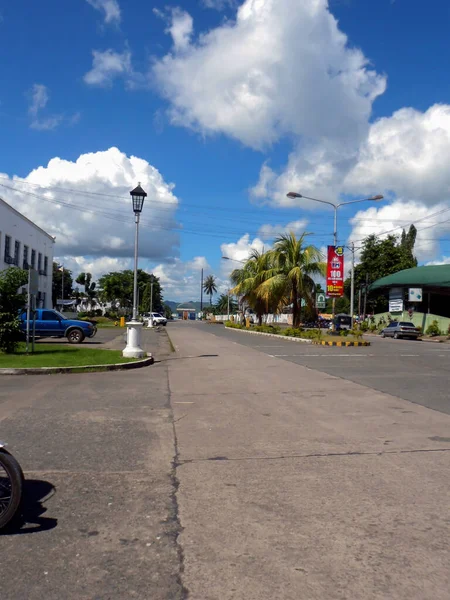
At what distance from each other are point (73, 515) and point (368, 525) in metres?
2.35

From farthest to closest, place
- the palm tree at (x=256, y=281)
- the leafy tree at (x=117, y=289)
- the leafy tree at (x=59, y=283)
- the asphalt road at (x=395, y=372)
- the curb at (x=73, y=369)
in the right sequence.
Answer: the leafy tree at (x=59, y=283)
the leafy tree at (x=117, y=289)
the palm tree at (x=256, y=281)
the curb at (x=73, y=369)
the asphalt road at (x=395, y=372)

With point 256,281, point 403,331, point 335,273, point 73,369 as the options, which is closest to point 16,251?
point 256,281

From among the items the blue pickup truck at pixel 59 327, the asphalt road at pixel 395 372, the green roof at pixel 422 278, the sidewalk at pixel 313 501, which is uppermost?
the green roof at pixel 422 278

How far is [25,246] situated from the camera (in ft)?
178

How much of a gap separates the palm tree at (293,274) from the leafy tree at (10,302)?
816 inches

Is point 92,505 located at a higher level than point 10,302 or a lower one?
lower

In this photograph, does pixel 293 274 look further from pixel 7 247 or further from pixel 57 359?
pixel 7 247

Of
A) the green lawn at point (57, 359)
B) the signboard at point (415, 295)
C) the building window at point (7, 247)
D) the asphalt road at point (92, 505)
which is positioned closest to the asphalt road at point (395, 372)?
the asphalt road at point (92, 505)

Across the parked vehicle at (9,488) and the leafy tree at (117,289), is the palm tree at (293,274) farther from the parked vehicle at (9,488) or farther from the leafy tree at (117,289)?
the leafy tree at (117,289)

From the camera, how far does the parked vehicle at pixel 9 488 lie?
13.5 feet

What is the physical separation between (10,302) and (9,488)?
13.8 metres

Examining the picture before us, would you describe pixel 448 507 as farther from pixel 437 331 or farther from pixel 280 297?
pixel 437 331

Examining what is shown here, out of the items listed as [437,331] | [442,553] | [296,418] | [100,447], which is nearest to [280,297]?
[437,331]

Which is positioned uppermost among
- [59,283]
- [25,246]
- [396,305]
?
[25,246]
